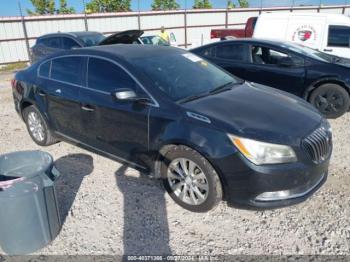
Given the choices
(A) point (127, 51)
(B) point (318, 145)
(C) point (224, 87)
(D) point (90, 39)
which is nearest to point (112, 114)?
(A) point (127, 51)

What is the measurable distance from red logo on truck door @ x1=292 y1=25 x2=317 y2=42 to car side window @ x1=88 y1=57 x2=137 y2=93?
284 inches

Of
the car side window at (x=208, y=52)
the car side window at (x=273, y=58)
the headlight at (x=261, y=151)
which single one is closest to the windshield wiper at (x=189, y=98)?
the headlight at (x=261, y=151)

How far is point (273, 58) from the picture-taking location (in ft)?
20.2

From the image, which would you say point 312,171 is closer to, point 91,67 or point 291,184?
point 291,184

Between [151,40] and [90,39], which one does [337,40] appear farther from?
[90,39]

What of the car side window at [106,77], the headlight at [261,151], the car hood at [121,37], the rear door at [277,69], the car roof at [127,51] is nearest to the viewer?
the headlight at [261,151]

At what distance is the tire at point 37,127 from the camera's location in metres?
4.82

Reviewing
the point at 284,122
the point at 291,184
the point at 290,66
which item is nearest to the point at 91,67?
the point at 284,122

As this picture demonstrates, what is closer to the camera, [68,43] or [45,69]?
[45,69]

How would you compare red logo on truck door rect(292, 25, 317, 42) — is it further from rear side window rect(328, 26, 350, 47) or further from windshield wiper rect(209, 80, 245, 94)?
windshield wiper rect(209, 80, 245, 94)

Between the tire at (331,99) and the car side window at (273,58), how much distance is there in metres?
0.61

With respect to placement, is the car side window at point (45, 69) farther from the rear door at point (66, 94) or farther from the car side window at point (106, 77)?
the car side window at point (106, 77)

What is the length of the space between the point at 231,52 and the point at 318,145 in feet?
12.9

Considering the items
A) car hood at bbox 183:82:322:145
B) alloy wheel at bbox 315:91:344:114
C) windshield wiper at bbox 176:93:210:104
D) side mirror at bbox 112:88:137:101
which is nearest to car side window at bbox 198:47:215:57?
alloy wheel at bbox 315:91:344:114
